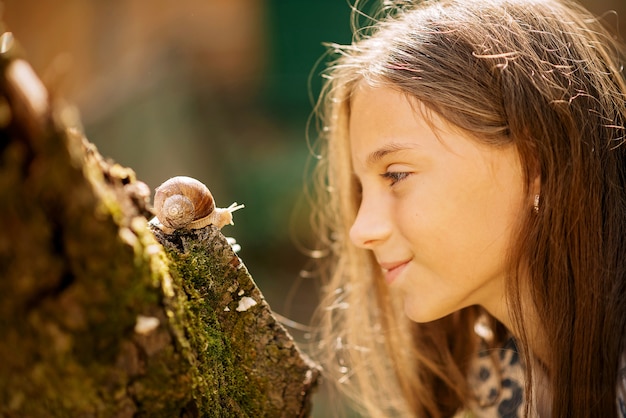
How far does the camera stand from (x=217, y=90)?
7.08 m

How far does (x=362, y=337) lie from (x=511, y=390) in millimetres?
505

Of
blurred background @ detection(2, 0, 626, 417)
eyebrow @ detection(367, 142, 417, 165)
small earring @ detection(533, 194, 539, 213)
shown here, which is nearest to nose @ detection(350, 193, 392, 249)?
eyebrow @ detection(367, 142, 417, 165)

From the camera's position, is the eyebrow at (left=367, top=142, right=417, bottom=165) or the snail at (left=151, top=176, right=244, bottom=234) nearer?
the snail at (left=151, top=176, right=244, bottom=234)

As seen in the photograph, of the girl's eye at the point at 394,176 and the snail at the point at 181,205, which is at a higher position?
the snail at the point at 181,205

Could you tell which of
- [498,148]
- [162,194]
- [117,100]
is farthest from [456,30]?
[117,100]

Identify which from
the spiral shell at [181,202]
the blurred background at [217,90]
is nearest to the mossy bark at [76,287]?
the spiral shell at [181,202]

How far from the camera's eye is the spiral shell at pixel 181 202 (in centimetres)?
120

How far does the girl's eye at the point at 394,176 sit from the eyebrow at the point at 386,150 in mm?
46

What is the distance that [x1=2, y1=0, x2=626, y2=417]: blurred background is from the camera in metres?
5.99

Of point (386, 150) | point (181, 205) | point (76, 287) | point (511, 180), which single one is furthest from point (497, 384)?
point (76, 287)

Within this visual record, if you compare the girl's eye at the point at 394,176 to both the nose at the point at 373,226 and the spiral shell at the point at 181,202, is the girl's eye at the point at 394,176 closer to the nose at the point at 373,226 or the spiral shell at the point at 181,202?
the nose at the point at 373,226

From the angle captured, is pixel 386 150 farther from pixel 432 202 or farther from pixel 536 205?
pixel 536 205

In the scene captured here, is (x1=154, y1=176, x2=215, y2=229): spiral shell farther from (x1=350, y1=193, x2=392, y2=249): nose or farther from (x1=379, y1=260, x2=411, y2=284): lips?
(x1=379, y1=260, x2=411, y2=284): lips

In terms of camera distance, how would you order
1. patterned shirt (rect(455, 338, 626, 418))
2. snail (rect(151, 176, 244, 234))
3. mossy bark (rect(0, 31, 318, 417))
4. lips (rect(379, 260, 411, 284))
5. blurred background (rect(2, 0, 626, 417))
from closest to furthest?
1. mossy bark (rect(0, 31, 318, 417))
2. snail (rect(151, 176, 244, 234))
3. lips (rect(379, 260, 411, 284))
4. patterned shirt (rect(455, 338, 626, 418))
5. blurred background (rect(2, 0, 626, 417))
